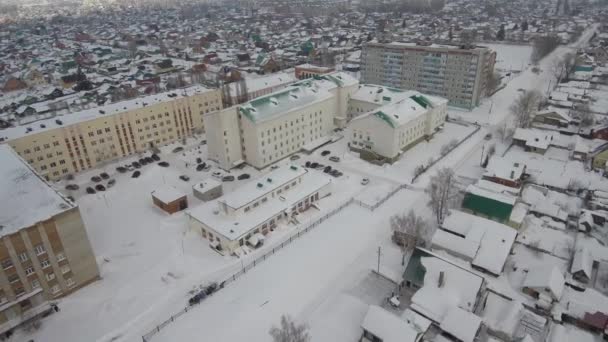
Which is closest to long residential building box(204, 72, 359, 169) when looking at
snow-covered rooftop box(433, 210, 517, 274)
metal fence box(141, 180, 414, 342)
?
metal fence box(141, 180, 414, 342)

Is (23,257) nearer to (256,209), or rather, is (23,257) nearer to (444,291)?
(256,209)

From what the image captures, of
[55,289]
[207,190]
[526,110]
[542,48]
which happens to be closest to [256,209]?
[207,190]

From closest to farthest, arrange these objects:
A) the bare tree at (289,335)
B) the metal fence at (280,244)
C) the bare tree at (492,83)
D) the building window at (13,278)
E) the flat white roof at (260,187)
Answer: the bare tree at (289,335) → the building window at (13,278) → the metal fence at (280,244) → the flat white roof at (260,187) → the bare tree at (492,83)

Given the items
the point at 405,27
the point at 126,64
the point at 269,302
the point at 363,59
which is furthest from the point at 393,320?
the point at 405,27

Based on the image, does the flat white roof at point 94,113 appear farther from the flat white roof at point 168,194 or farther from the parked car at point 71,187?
the flat white roof at point 168,194

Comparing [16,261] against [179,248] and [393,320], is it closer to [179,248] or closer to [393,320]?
[179,248]

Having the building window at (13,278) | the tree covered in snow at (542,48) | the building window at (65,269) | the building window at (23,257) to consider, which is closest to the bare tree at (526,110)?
the tree covered in snow at (542,48)

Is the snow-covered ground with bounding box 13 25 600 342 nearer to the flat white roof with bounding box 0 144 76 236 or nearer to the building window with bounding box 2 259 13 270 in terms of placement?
the building window with bounding box 2 259 13 270
